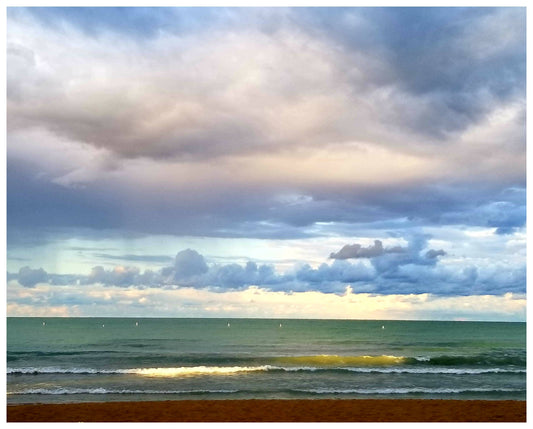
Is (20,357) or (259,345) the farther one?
(259,345)

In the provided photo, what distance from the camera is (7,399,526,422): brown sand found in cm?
1177

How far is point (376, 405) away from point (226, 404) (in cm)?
368

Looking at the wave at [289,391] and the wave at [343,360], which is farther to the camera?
the wave at [343,360]

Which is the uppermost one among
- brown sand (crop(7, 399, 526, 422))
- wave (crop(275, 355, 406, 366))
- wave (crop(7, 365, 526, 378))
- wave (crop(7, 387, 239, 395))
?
brown sand (crop(7, 399, 526, 422))

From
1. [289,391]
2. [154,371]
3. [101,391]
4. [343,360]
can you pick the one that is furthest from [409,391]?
[154,371]

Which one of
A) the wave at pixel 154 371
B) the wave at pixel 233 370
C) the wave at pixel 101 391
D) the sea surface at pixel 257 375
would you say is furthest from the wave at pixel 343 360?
the wave at pixel 101 391

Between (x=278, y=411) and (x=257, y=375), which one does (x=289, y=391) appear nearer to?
(x=257, y=375)

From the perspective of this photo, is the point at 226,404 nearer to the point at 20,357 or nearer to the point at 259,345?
the point at 20,357

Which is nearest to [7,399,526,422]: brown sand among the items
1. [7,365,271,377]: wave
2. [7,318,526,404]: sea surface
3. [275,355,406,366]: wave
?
[7,318,526,404]: sea surface

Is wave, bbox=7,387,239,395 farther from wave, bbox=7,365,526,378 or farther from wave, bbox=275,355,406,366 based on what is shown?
wave, bbox=275,355,406,366

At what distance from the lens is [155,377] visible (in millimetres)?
19016

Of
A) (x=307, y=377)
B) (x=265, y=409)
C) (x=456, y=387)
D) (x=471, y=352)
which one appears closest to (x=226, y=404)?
(x=265, y=409)

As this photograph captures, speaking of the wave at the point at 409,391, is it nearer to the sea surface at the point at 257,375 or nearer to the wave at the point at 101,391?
the sea surface at the point at 257,375

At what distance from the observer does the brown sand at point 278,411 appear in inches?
463
